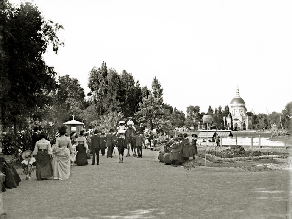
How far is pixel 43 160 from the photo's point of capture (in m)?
13.5

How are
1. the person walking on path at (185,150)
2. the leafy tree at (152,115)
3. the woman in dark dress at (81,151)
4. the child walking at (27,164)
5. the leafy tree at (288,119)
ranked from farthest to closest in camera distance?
the leafy tree at (288,119)
the leafy tree at (152,115)
the person walking on path at (185,150)
the woman in dark dress at (81,151)
the child walking at (27,164)

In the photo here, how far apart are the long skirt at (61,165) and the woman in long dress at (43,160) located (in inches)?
8.3

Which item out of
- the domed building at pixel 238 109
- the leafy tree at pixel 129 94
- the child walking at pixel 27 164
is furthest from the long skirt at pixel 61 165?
the domed building at pixel 238 109

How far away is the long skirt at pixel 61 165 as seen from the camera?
13.5 metres

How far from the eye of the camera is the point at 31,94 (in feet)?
62.1

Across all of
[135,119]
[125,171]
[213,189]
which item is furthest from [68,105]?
[213,189]

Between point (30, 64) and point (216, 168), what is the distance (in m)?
8.93

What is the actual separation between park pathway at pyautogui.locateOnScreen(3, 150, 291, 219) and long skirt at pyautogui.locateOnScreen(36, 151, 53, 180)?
1.09ft

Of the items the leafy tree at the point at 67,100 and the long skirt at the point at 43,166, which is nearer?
the long skirt at the point at 43,166

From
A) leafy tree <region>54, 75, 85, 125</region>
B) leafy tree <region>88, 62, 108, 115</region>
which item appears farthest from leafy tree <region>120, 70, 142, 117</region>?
leafy tree <region>54, 75, 85, 125</region>

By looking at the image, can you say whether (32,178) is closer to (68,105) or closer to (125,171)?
(125,171)

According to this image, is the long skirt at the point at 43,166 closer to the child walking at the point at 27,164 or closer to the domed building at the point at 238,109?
the child walking at the point at 27,164

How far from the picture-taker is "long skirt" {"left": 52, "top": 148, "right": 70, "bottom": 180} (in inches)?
531

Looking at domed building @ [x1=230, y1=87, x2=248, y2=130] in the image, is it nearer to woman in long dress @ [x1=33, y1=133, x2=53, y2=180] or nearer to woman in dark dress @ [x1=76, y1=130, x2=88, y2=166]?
woman in dark dress @ [x1=76, y1=130, x2=88, y2=166]
